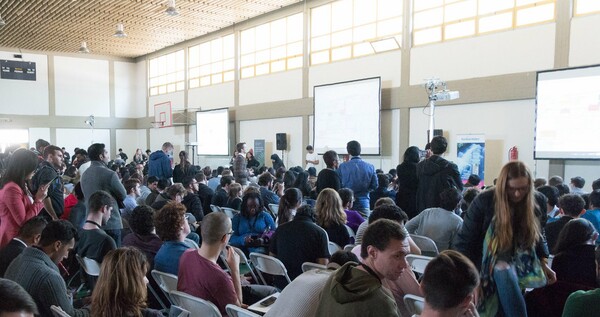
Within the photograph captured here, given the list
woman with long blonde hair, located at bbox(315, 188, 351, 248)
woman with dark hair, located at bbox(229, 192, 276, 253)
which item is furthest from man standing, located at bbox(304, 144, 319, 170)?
woman with long blonde hair, located at bbox(315, 188, 351, 248)

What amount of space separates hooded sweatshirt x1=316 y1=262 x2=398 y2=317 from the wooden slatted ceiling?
11.6 m

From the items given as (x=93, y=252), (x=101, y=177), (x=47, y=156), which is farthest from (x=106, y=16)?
(x=93, y=252)

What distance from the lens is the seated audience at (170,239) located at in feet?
10.3

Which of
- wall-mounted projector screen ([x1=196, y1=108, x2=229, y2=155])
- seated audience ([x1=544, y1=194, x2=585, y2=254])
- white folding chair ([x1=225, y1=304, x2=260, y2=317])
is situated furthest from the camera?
wall-mounted projector screen ([x1=196, y1=108, x2=229, y2=155])

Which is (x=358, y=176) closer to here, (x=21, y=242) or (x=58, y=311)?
(x=21, y=242)

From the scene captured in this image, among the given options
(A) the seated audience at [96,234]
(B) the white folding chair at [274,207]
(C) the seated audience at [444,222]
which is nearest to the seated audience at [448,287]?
(C) the seated audience at [444,222]

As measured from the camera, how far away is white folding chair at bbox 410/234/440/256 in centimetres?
356

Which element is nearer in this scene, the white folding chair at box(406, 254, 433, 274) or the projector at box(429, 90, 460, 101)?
the white folding chair at box(406, 254, 433, 274)

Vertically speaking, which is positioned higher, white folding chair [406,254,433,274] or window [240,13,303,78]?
window [240,13,303,78]

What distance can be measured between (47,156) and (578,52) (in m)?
8.18

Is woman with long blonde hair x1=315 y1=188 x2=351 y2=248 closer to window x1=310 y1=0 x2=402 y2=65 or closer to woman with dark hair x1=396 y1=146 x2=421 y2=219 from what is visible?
woman with dark hair x1=396 y1=146 x2=421 y2=219

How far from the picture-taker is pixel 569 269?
106 inches

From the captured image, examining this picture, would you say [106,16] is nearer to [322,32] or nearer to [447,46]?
[322,32]

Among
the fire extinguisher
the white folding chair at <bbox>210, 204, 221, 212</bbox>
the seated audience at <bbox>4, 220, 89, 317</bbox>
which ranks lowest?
the white folding chair at <bbox>210, 204, 221, 212</bbox>
